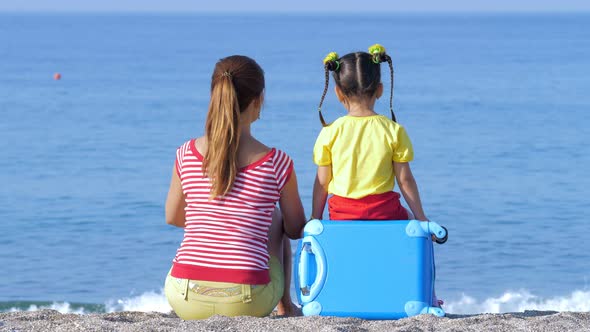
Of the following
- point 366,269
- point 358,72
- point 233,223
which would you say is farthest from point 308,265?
point 358,72

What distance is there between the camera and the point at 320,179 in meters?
4.43

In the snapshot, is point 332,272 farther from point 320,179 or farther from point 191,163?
point 191,163

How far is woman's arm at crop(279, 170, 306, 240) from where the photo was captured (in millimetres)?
4227

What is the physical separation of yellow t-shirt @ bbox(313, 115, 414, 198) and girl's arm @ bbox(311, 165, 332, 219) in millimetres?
56

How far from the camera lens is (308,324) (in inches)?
156

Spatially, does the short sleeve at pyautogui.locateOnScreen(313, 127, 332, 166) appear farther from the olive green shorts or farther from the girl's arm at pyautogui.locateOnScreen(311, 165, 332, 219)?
the olive green shorts

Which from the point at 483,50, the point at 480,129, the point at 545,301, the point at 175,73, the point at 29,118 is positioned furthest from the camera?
the point at 483,50

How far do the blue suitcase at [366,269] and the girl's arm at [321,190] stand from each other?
198mm

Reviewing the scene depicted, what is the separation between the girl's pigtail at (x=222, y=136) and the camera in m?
4.07

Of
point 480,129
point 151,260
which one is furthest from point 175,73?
point 151,260

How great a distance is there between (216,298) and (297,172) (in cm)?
774

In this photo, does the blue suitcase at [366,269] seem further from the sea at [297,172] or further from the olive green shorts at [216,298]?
the sea at [297,172]

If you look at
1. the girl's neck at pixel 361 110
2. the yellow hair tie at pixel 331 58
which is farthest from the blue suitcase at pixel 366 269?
the yellow hair tie at pixel 331 58

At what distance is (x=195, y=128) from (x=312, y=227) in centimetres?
1208
